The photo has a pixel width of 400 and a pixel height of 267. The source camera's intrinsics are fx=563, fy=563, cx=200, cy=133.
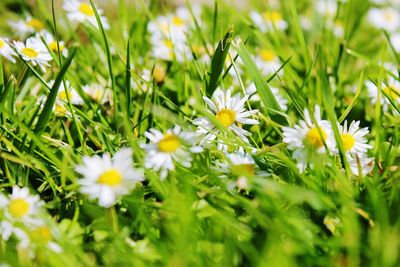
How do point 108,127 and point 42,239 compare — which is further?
point 108,127

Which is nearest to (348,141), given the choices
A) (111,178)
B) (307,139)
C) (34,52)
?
(307,139)

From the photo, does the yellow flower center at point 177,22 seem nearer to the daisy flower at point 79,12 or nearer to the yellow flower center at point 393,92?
the daisy flower at point 79,12

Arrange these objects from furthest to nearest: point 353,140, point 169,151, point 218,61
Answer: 1. point 218,61
2. point 353,140
3. point 169,151

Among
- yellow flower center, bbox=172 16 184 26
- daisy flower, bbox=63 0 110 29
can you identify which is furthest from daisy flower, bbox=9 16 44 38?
yellow flower center, bbox=172 16 184 26

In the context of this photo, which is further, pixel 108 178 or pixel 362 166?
pixel 362 166

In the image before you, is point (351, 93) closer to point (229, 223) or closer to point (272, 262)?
point (229, 223)

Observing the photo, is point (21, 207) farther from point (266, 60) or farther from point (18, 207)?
point (266, 60)

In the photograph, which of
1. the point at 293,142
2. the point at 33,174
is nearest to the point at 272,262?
the point at 293,142
